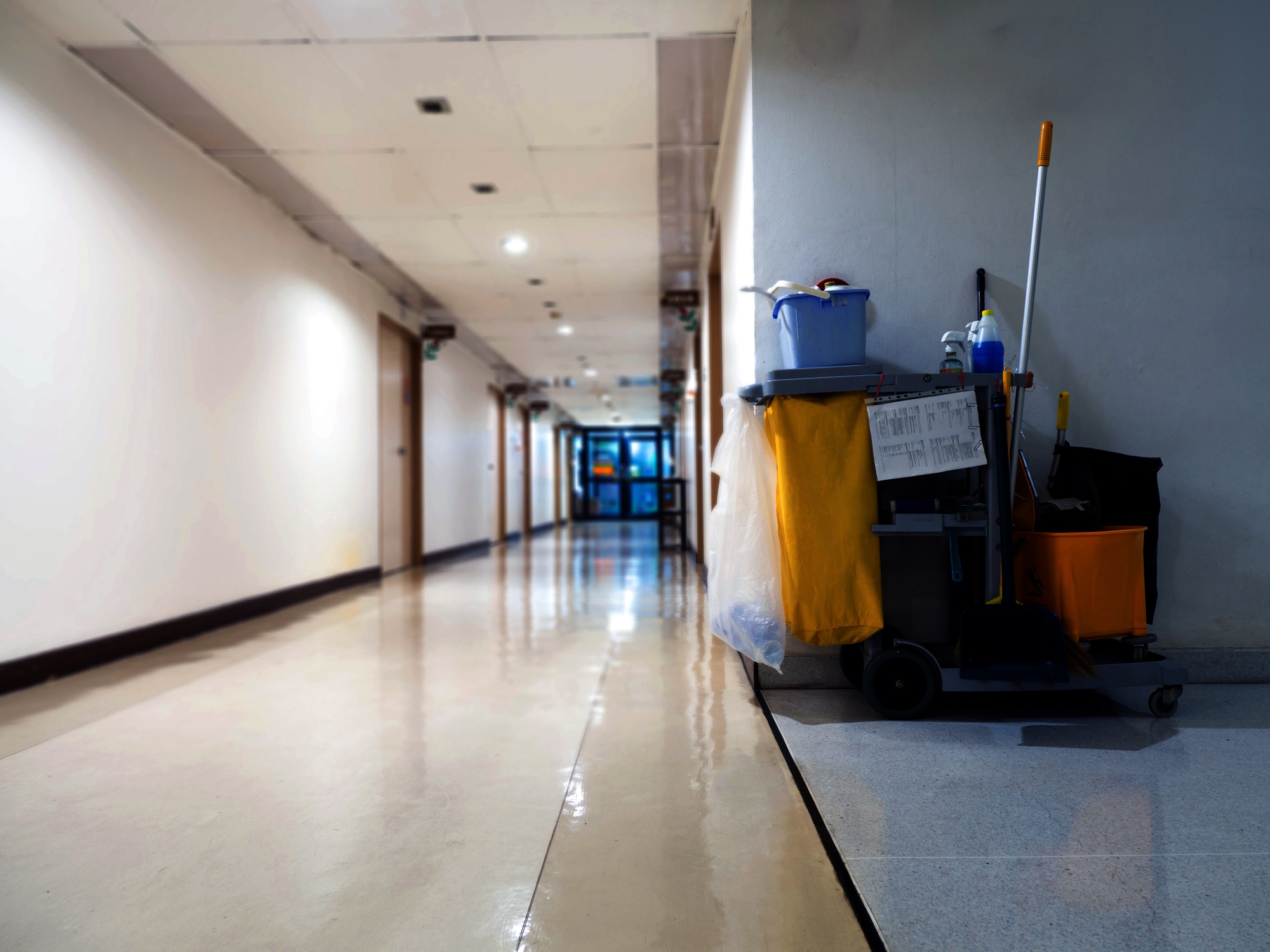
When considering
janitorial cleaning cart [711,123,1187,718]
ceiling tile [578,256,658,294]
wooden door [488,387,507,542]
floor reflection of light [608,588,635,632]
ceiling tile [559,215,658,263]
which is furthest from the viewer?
wooden door [488,387,507,542]

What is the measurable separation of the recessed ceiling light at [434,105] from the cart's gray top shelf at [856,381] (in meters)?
2.28

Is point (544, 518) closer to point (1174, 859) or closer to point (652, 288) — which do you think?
point (652, 288)

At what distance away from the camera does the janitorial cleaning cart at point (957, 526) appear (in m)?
2.02

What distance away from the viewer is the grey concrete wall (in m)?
2.47

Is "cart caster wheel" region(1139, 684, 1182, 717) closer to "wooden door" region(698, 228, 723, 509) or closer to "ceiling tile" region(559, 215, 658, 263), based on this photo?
"wooden door" region(698, 228, 723, 509)

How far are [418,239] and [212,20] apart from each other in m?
2.45

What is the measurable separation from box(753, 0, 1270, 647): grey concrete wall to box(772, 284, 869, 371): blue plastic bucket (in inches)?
11.8

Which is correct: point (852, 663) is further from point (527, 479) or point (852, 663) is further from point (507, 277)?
point (527, 479)

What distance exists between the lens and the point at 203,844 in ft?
4.81

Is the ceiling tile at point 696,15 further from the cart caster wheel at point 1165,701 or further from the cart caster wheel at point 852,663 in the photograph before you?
the cart caster wheel at point 1165,701

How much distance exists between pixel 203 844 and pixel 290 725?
0.80 metres

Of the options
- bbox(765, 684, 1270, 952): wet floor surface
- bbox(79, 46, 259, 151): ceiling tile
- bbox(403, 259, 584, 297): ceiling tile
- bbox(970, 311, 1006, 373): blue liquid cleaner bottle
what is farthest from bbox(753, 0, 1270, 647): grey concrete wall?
bbox(403, 259, 584, 297): ceiling tile

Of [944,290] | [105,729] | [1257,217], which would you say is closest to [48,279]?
[105,729]

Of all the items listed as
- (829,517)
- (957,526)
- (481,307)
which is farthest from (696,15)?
(481,307)
